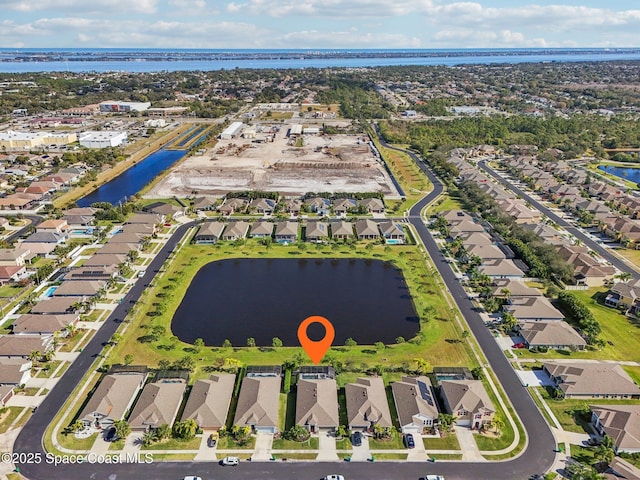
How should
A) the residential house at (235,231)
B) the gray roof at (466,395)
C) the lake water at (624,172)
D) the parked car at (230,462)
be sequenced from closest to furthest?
the parked car at (230,462)
the gray roof at (466,395)
the residential house at (235,231)
the lake water at (624,172)

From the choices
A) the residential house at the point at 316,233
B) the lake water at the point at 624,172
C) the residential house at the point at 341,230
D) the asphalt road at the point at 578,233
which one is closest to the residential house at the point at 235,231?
the residential house at the point at 316,233

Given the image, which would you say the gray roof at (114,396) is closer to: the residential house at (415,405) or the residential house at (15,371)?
the residential house at (15,371)

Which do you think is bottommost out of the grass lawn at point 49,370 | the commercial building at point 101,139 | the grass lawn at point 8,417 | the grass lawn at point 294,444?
the grass lawn at point 294,444

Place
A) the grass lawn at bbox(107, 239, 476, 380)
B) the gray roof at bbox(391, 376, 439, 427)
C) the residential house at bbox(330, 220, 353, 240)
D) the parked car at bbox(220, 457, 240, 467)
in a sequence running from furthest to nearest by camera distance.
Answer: the residential house at bbox(330, 220, 353, 240) → the grass lawn at bbox(107, 239, 476, 380) → the gray roof at bbox(391, 376, 439, 427) → the parked car at bbox(220, 457, 240, 467)

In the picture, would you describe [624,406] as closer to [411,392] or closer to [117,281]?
[411,392]

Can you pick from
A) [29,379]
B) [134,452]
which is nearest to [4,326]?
[29,379]

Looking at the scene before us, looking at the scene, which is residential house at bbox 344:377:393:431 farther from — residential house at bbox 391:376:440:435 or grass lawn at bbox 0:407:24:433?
grass lawn at bbox 0:407:24:433

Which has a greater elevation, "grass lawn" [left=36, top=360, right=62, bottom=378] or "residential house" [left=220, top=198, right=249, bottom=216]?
"residential house" [left=220, top=198, right=249, bottom=216]

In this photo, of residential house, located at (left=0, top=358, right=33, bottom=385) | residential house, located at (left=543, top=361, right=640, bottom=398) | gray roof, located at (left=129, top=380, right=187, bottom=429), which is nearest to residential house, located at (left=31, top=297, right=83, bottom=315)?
residential house, located at (left=0, top=358, right=33, bottom=385)
